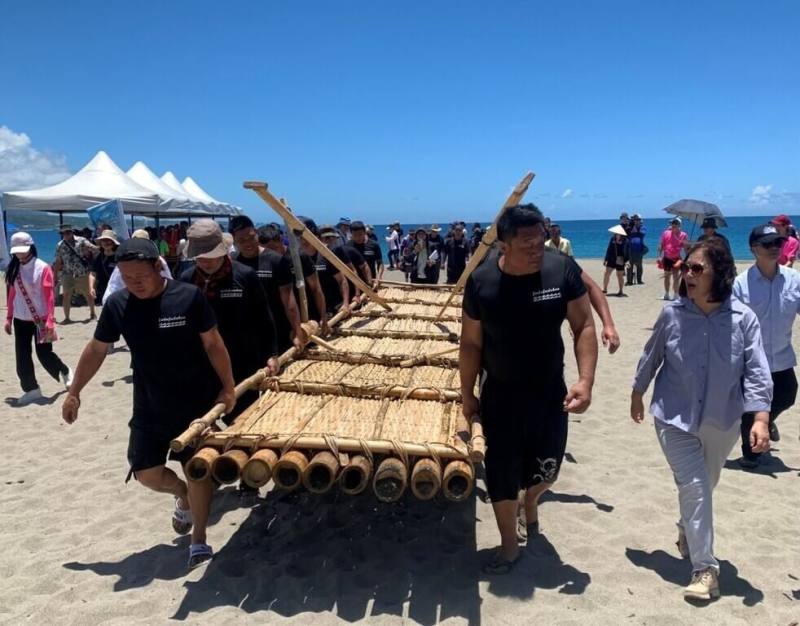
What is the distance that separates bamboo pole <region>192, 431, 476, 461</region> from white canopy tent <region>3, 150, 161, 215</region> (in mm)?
11937

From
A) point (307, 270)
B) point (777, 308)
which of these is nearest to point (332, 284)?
point (307, 270)

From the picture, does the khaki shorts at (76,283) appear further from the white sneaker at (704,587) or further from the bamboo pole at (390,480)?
the white sneaker at (704,587)

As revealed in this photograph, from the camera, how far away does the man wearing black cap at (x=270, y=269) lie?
4.57 meters

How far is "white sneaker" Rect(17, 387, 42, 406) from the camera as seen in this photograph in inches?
258

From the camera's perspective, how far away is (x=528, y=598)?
3.03 meters

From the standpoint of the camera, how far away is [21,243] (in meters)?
6.11

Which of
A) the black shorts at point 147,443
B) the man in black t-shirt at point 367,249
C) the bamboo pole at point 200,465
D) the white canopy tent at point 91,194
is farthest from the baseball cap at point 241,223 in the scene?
the white canopy tent at point 91,194

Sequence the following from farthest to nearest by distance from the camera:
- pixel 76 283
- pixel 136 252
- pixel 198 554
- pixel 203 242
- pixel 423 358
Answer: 1. pixel 76 283
2. pixel 423 358
3. pixel 203 242
4. pixel 198 554
5. pixel 136 252

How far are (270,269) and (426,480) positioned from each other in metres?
2.35

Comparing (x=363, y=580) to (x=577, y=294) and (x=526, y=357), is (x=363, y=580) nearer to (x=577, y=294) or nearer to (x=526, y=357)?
(x=526, y=357)

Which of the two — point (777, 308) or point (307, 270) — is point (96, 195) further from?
point (777, 308)

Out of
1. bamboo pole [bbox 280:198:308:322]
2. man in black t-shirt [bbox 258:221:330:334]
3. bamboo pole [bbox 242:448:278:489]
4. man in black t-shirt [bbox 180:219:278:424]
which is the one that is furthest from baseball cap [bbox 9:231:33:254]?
bamboo pole [bbox 242:448:278:489]

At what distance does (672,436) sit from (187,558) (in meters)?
2.66

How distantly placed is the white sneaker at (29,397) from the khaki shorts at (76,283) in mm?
5527
